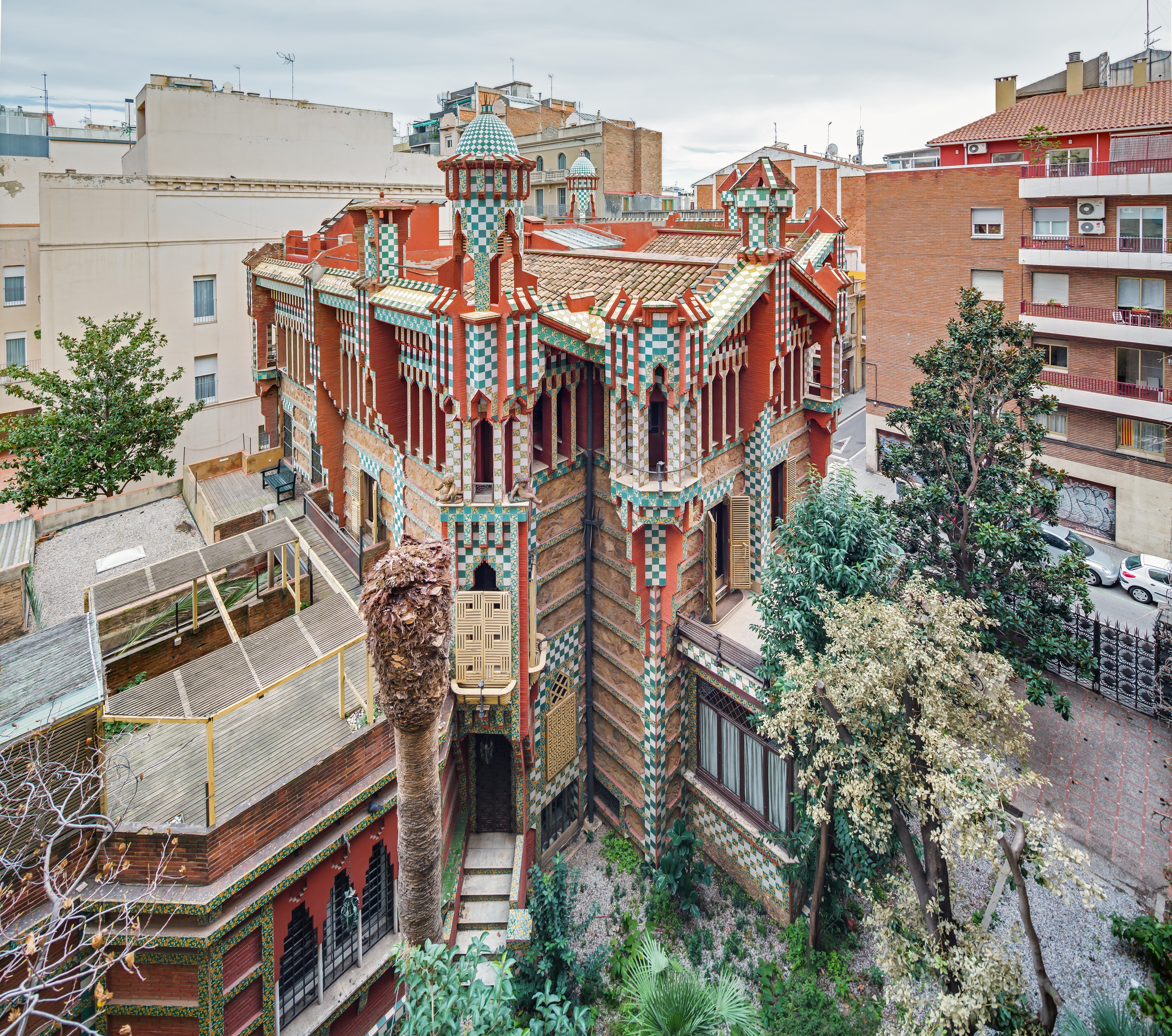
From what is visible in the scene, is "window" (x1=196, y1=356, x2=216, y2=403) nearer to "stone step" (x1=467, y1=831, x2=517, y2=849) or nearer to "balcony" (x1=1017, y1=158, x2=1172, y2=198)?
"stone step" (x1=467, y1=831, x2=517, y2=849)

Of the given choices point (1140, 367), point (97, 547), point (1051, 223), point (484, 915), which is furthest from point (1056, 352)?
point (97, 547)

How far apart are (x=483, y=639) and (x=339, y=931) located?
5.95m

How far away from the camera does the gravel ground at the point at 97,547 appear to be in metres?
21.8

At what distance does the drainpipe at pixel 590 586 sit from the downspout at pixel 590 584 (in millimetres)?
11

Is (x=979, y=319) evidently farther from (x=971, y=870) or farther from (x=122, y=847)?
(x=122, y=847)

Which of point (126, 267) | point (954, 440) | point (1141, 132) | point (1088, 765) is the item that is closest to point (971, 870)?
point (1088, 765)

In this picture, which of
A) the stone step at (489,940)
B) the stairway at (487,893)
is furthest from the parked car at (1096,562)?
the stone step at (489,940)

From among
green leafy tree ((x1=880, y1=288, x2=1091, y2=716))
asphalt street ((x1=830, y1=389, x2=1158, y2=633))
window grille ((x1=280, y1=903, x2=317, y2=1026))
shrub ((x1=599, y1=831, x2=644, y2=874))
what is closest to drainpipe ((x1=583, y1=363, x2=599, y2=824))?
shrub ((x1=599, y1=831, x2=644, y2=874))

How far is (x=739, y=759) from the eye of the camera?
18391 millimetres

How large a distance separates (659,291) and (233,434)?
1079 inches

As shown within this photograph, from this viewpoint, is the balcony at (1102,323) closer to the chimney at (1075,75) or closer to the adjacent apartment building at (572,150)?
the chimney at (1075,75)

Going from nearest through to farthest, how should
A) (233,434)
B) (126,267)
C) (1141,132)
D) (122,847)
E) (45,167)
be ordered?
(122,847), (1141,132), (126,267), (233,434), (45,167)

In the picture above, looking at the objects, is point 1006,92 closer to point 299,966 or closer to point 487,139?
point 487,139

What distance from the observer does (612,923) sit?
18.1 metres
